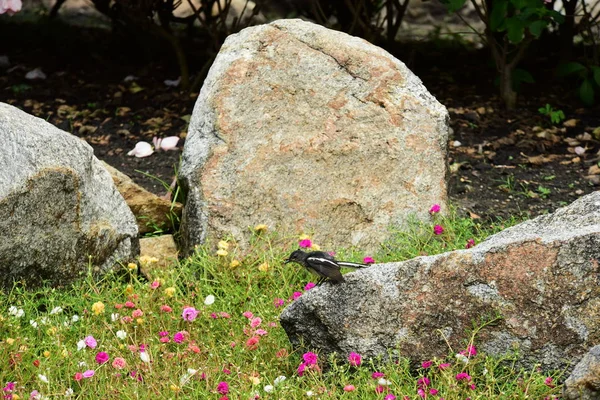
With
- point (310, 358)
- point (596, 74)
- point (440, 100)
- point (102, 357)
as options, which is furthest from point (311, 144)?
point (596, 74)

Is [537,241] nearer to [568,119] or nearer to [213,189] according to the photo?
[213,189]

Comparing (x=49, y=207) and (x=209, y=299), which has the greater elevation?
(x=49, y=207)

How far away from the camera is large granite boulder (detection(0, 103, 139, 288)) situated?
12.3 feet

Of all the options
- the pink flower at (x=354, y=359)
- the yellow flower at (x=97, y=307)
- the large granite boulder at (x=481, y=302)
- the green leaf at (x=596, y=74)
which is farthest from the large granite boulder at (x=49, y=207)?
the green leaf at (x=596, y=74)

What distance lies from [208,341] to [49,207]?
2.90 ft

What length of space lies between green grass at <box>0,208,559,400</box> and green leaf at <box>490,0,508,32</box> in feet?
5.58

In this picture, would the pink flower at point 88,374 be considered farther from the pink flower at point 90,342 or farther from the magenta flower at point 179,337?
the magenta flower at point 179,337

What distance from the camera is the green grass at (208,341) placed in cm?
312

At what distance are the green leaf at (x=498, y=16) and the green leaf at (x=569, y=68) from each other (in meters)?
0.66

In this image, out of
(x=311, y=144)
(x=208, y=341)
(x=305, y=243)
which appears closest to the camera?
(x=208, y=341)

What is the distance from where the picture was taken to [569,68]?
609 centimetres

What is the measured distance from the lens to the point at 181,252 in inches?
177

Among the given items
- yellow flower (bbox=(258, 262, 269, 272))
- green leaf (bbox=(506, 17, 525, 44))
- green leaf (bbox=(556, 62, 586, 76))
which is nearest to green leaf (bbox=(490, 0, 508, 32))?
green leaf (bbox=(506, 17, 525, 44))

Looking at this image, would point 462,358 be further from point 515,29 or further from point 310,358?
point 515,29
